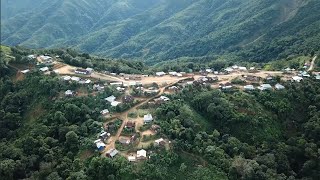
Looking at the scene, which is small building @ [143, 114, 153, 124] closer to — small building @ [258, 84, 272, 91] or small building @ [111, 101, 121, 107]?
small building @ [111, 101, 121, 107]

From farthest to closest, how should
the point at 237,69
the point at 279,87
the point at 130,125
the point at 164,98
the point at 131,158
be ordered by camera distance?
the point at 237,69 → the point at 279,87 → the point at 164,98 → the point at 130,125 → the point at 131,158

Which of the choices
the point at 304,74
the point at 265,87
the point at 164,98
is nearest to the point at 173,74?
the point at 164,98

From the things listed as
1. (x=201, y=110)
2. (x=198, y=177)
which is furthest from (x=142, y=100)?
(x=198, y=177)

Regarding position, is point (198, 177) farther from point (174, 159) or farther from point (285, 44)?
point (285, 44)

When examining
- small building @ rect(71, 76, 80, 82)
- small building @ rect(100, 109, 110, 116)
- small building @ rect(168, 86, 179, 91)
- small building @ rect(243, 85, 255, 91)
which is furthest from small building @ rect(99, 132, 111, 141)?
small building @ rect(243, 85, 255, 91)

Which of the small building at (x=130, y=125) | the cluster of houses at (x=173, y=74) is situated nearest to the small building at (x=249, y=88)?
the cluster of houses at (x=173, y=74)

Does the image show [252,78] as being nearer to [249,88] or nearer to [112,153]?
[249,88]
